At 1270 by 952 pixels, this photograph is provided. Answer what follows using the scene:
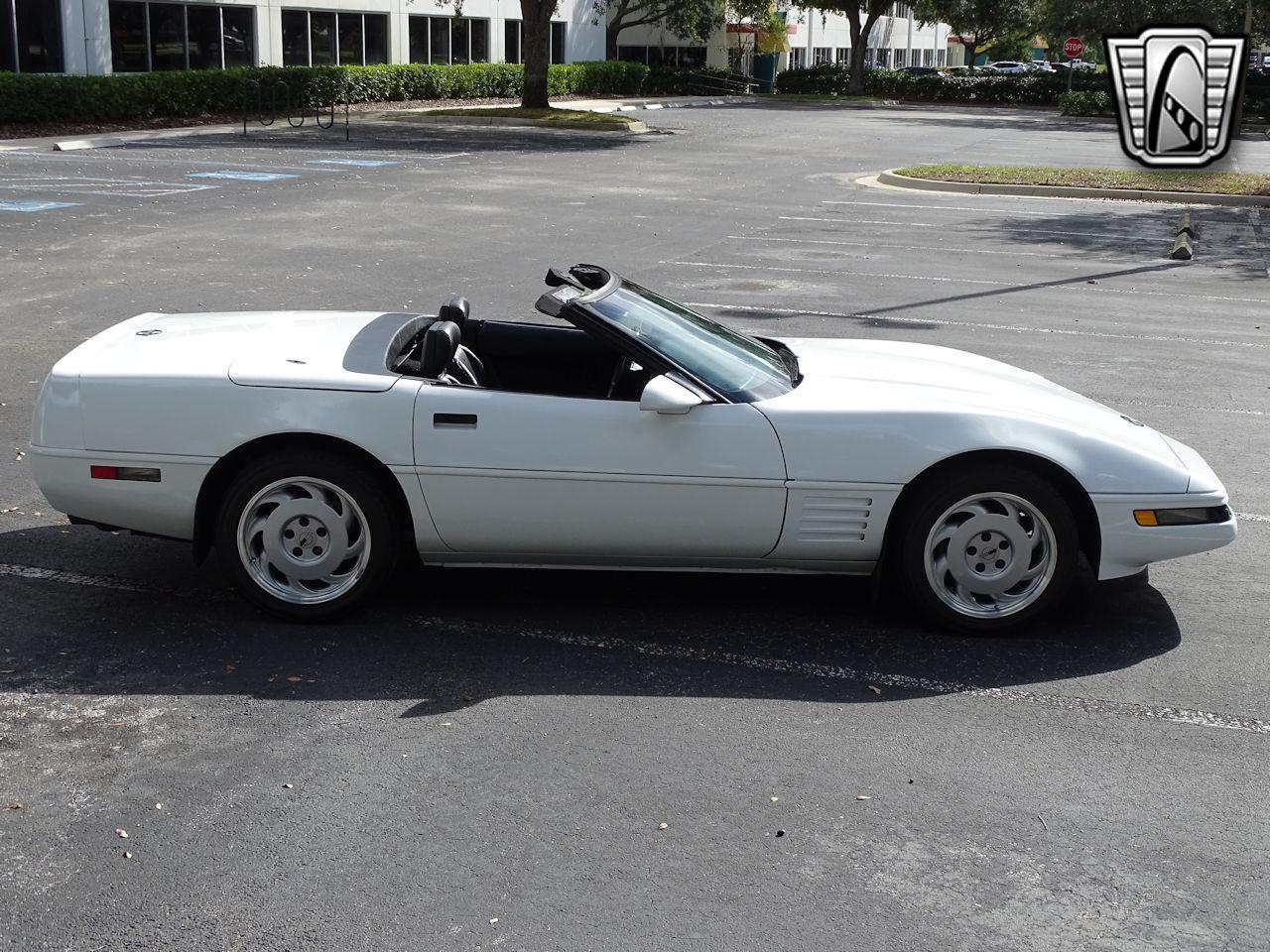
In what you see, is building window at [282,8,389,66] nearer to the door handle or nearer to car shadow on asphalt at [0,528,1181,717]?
car shadow on asphalt at [0,528,1181,717]

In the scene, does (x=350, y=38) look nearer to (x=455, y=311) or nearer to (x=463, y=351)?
(x=455, y=311)

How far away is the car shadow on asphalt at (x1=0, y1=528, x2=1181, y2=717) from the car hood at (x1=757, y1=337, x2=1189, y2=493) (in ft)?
2.18

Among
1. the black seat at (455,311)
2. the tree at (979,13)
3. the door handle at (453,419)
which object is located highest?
the tree at (979,13)

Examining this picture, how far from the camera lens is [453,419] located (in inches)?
210

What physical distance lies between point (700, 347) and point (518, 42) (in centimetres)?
5253

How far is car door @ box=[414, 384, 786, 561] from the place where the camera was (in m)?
5.32

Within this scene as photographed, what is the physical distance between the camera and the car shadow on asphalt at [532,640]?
5059mm

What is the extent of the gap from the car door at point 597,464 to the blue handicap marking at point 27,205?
14767 mm

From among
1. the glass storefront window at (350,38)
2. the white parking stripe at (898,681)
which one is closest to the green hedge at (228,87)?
the glass storefront window at (350,38)

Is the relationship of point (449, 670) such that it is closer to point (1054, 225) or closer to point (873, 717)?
point (873, 717)

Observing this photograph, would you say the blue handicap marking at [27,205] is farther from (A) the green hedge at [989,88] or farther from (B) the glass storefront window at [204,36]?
(A) the green hedge at [989,88]

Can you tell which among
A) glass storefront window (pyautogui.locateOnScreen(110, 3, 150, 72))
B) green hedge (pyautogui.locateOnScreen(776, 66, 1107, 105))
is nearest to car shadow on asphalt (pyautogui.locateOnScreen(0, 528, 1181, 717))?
glass storefront window (pyautogui.locateOnScreen(110, 3, 150, 72))

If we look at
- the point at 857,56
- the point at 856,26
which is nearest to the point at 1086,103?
the point at 857,56

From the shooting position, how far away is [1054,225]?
65.8 ft
